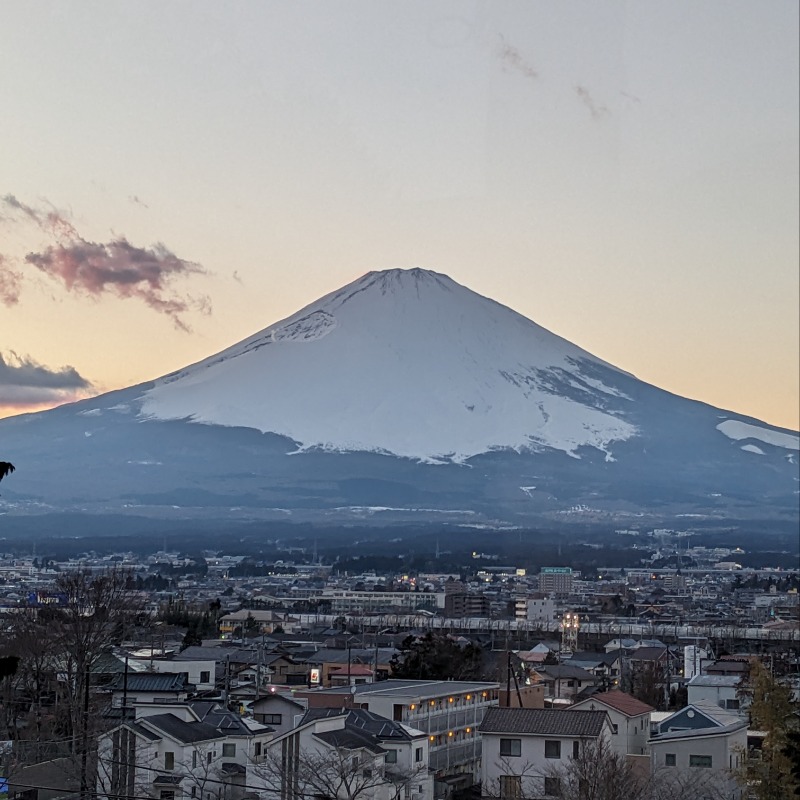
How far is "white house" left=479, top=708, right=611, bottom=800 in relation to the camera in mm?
24875

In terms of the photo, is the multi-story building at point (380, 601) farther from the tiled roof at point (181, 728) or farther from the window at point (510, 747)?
the tiled roof at point (181, 728)

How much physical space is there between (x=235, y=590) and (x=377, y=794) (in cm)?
9561

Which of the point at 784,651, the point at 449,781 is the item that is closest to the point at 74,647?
the point at 449,781

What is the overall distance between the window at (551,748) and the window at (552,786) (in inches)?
23.3

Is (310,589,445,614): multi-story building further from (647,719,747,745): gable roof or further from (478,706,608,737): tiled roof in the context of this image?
(647,719,747,745): gable roof

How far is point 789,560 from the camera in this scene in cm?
16838

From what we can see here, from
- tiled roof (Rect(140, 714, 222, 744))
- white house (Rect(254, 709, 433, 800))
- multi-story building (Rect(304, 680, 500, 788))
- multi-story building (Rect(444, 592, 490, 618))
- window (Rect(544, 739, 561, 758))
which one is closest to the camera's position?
white house (Rect(254, 709, 433, 800))

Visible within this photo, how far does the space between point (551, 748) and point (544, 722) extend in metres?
0.56

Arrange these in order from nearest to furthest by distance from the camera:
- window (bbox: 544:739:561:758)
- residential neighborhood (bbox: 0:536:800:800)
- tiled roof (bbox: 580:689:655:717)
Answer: residential neighborhood (bbox: 0:536:800:800)
window (bbox: 544:739:561:758)
tiled roof (bbox: 580:689:655:717)

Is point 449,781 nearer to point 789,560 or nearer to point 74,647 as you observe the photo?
point 74,647

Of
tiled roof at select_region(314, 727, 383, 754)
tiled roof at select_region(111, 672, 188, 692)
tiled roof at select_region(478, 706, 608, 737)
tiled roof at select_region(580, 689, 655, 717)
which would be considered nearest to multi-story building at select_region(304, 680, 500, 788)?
tiled roof at select_region(478, 706, 608, 737)

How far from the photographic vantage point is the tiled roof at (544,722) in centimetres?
2534

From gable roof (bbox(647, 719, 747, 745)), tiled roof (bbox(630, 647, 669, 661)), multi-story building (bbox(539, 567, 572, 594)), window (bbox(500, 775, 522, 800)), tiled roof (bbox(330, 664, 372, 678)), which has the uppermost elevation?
multi-story building (bbox(539, 567, 572, 594))

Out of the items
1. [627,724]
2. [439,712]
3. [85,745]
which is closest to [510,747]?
[627,724]
